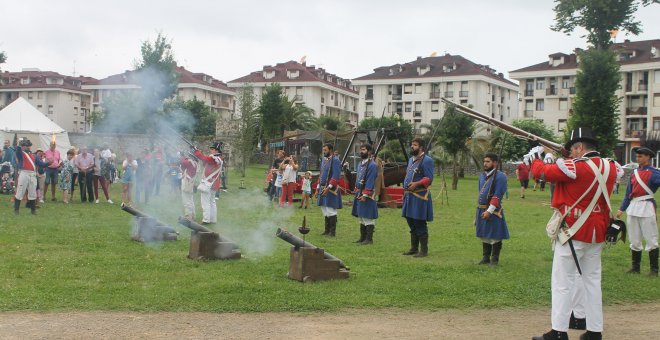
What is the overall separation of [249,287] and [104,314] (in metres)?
2.06

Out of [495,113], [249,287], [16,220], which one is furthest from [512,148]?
[249,287]

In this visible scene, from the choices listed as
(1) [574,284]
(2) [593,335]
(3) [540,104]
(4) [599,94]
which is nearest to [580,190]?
(1) [574,284]

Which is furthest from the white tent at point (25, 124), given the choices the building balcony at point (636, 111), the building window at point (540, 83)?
the building window at point (540, 83)

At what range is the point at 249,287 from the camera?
9.12 meters

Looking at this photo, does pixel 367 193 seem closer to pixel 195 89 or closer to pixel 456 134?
pixel 456 134

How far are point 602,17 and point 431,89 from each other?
53168mm

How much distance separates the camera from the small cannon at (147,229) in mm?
13023

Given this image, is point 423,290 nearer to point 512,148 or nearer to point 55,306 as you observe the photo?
point 55,306

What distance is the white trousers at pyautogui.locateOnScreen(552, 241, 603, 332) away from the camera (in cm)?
688

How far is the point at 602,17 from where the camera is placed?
37.1m

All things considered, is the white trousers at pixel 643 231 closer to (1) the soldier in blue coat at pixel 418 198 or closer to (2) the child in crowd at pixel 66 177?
(1) the soldier in blue coat at pixel 418 198

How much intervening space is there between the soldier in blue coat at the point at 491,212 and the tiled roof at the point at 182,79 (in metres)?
11.2

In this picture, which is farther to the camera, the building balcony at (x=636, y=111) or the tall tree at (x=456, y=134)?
the building balcony at (x=636, y=111)

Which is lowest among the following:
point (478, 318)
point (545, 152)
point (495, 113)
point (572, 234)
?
point (478, 318)
